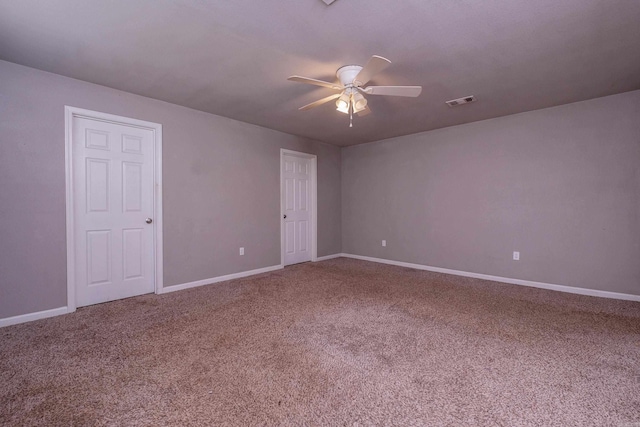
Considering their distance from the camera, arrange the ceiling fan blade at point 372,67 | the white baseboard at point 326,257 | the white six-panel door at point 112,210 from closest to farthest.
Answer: the ceiling fan blade at point 372,67 → the white six-panel door at point 112,210 → the white baseboard at point 326,257

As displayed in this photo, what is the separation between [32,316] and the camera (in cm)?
276

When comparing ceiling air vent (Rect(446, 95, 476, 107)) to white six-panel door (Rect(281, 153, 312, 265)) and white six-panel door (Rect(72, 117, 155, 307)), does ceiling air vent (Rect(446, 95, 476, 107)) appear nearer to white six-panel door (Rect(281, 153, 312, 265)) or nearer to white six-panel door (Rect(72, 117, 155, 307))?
white six-panel door (Rect(281, 153, 312, 265))

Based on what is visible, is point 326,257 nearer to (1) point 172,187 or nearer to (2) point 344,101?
(1) point 172,187

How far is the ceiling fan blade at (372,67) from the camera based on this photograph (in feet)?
6.74

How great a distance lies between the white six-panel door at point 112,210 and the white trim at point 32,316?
181 millimetres

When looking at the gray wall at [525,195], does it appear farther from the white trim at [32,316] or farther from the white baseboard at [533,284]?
the white trim at [32,316]

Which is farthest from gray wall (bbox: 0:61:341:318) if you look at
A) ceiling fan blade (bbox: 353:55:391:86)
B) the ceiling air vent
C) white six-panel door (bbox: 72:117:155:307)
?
the ceiling air vent

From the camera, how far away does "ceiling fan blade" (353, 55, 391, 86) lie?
6.74 feet

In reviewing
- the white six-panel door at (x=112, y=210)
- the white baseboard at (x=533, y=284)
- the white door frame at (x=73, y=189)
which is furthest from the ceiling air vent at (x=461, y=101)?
the white six-panel door at (x=112, y=210)

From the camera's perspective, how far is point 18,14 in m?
1.97

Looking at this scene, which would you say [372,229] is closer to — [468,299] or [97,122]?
[468,299]

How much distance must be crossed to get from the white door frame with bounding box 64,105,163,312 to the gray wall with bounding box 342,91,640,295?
378 cm

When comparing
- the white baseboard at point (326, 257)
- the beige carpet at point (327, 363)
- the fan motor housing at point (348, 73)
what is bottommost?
the beige carpet at point (327, 363)

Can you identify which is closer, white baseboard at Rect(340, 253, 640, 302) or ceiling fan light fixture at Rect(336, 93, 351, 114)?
ceiling fan light fixture at Rect(336, 93, 351, 114)
